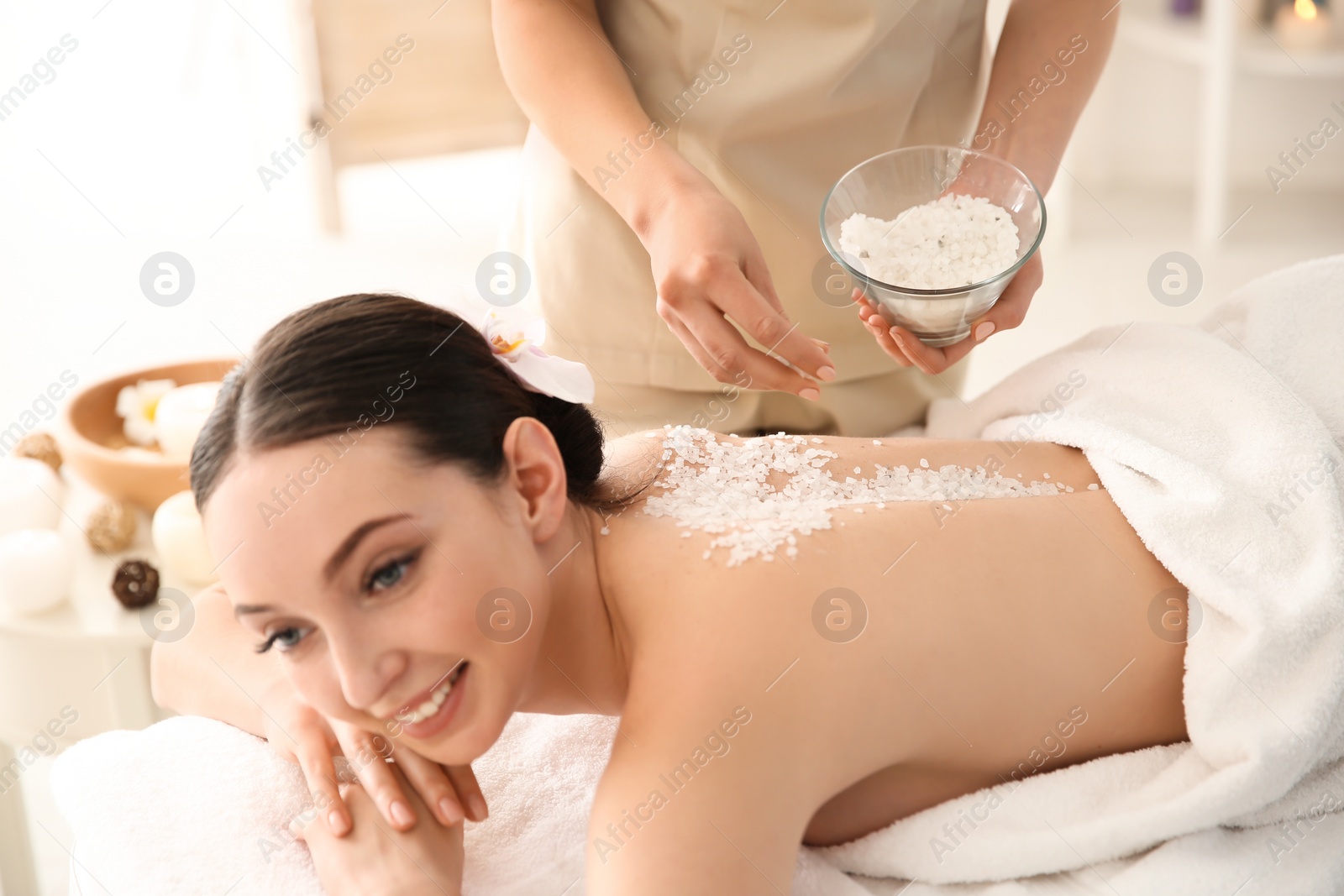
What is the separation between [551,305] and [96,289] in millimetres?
2185

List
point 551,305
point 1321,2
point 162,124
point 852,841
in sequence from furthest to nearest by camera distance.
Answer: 1. point 162,124
2. point 1321,2
3. point 551,305
4. point 852,841

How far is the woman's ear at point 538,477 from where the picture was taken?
107cm

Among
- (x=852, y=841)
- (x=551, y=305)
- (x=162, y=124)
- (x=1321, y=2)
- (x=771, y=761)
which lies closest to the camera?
(x=771, y=761)

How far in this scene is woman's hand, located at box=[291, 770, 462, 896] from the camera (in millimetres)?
1027

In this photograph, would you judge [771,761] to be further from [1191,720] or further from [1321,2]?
[1321,2]

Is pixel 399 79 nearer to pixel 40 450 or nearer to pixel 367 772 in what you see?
pixel 40 450

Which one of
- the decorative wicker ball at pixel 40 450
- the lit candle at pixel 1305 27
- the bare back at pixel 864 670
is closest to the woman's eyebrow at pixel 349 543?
the bare back at pixel 864 670

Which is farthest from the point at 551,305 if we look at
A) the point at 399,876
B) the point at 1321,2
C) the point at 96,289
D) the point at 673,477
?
the point at 1321,2

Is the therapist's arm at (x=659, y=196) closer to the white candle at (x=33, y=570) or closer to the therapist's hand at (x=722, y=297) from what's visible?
the therapist's hand at (x=722, y=297)

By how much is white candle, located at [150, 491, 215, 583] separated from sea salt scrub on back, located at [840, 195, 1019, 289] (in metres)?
0.91

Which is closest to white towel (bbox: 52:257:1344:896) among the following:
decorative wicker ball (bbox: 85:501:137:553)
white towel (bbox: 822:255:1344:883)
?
white towel (bbox: 822:255:1344:883)

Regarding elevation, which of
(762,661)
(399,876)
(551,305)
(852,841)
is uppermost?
(551,305)

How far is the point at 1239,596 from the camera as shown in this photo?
1025 mm

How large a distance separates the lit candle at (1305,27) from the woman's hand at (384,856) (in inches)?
113
